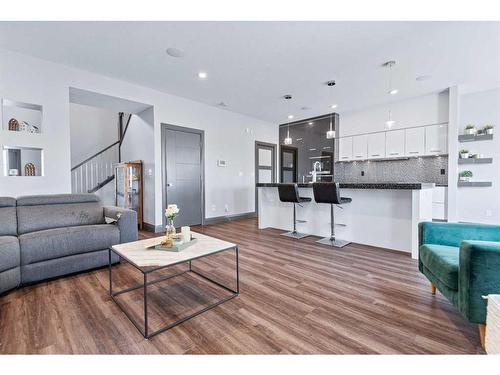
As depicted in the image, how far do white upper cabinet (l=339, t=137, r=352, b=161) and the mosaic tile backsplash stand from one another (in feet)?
0.52

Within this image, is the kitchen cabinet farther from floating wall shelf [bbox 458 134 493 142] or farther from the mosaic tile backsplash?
floating wall shelf [bbox 458 134 493 142]

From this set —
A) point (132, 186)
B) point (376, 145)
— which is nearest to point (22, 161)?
point (132, 186)

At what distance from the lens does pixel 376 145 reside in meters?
5.36

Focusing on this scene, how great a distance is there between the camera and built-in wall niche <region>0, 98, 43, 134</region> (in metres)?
3.10

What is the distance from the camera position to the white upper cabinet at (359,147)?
5.53 m

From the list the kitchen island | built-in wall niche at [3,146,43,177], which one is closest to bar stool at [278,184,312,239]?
the kitchen island

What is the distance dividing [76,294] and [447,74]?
5813mm

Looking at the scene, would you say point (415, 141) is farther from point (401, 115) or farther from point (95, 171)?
point (95, 171)

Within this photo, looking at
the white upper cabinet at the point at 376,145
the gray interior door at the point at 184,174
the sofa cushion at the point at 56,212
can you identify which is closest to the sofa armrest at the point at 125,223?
the sofa cushion at the point at 56,212

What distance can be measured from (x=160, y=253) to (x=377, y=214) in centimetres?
304

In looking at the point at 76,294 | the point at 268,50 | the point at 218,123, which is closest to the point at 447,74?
the point at 268,50

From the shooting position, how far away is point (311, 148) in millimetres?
6371
